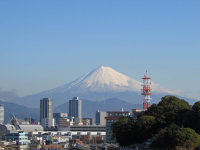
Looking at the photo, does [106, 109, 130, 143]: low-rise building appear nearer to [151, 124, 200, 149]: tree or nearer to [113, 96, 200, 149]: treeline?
[113, 96, 200, 149]: treeline

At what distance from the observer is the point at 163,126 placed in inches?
2179

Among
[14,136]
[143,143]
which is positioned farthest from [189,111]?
[14,136]

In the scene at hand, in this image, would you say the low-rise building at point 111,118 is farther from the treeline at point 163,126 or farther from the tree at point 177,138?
the tree at point 177,138

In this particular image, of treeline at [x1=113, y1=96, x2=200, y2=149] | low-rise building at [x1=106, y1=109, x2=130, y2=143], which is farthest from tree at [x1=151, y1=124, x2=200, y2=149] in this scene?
low-rise building at [x1=106, y1=109, x2=130, y2=143]

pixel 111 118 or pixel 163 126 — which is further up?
pixel 111 118

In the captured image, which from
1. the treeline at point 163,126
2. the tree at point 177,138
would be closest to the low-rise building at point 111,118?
the treeline at point 163,126

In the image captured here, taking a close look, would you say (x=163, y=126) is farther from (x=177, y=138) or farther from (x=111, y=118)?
(x=111, y=118)

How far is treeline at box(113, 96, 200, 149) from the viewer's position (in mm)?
48469

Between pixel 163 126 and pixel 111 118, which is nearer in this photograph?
pixel 163 126

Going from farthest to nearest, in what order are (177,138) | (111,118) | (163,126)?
(111,118), (163,126), (177,138)

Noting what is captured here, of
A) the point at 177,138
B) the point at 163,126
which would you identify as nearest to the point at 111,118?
the point at 163,126

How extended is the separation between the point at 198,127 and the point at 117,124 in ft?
33.3

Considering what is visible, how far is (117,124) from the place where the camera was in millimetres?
59750

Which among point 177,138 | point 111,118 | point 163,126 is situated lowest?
point 177,138
